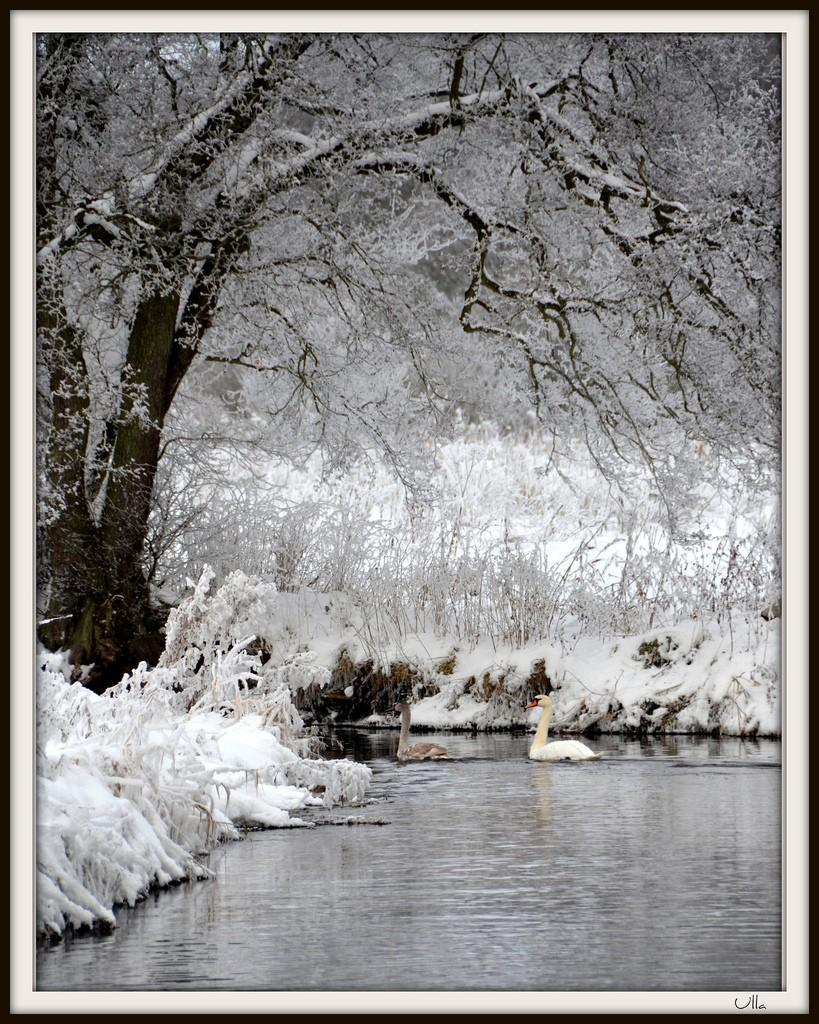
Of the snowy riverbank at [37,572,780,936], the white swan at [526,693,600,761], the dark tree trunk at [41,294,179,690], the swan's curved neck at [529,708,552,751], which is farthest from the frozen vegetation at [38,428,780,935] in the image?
the swan's curved neck at [529,708,552,751]

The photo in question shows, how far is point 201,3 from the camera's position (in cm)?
561

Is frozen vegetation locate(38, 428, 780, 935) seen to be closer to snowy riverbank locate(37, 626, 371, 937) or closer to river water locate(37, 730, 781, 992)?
snowy riverbank locate(37, 626, 371, 937)

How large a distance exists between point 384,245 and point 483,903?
6.38 m

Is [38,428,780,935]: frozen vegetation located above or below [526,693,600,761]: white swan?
above

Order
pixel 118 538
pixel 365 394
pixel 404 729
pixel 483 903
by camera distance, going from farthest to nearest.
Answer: pixel 365 394, pixel 118 538, pixel 404 729, pixel 483 903

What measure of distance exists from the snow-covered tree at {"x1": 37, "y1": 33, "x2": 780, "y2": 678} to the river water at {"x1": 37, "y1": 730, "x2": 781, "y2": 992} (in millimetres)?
2677

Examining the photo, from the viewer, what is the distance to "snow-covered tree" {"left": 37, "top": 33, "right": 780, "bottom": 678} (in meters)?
8.63

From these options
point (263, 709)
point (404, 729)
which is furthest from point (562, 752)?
point (263, 709)

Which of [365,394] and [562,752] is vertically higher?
[365,394]

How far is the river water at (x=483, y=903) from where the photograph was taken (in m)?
4.75

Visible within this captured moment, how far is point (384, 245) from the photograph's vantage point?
10922 millimetres

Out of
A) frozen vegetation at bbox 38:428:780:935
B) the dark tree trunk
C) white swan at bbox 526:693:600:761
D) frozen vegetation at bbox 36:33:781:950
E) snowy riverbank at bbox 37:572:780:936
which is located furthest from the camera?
the dark tree trunk

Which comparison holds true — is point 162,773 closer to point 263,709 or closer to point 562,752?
point 263,709
